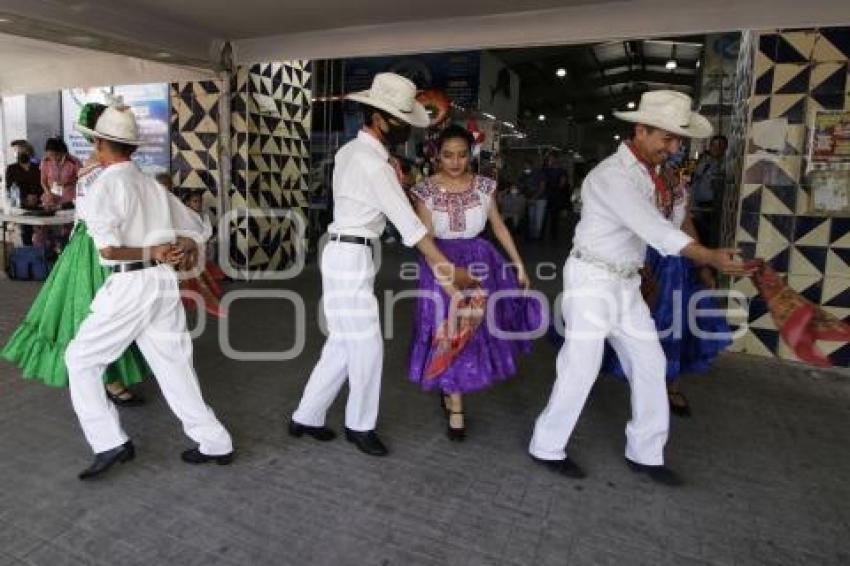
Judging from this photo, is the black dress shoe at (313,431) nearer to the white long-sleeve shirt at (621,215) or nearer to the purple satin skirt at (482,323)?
the purple satin skirt at (482,323)

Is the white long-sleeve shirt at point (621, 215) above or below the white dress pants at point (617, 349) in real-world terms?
above

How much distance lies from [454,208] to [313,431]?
129 centimetres

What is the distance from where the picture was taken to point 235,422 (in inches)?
131

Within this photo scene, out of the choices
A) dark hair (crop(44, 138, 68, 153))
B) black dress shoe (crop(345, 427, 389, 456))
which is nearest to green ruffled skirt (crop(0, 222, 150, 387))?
black dress shoe (crop(345, 427, 389, 456))

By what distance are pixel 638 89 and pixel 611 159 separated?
71.0ft

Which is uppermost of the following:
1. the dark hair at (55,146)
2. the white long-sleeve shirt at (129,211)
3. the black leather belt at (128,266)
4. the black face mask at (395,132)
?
the dark hair at (55,146)

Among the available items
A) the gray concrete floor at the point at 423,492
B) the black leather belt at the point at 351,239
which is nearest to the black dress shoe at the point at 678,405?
the gray concrete floor at the point at 423,492

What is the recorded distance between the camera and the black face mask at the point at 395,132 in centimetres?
284

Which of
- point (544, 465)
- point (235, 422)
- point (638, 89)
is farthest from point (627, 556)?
point (638, 89)

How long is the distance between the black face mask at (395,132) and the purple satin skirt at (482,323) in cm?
56

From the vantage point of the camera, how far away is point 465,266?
10.5 feet

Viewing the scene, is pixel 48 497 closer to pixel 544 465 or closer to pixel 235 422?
pixel 235 422

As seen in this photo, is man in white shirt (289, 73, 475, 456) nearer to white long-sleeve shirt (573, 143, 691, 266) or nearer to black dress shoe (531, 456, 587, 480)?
white long-sleeve shirt (573, 143, 691, 266)

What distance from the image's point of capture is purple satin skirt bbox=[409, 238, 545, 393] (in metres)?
3.20
